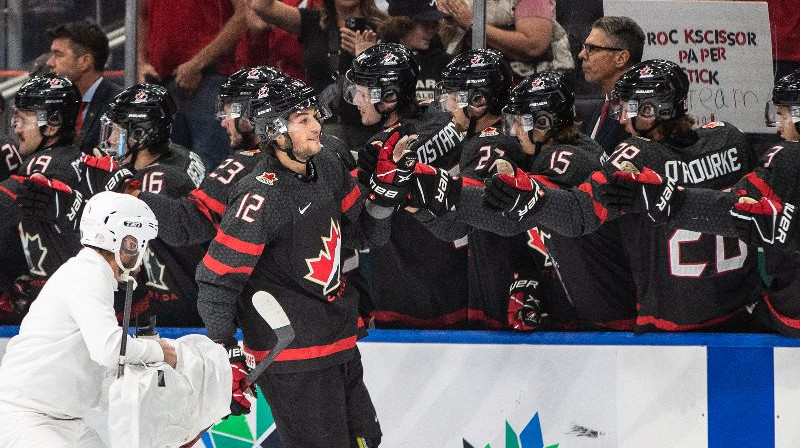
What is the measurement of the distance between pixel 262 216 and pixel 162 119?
52.8 inches

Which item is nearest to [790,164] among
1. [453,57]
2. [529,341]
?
[529,341]

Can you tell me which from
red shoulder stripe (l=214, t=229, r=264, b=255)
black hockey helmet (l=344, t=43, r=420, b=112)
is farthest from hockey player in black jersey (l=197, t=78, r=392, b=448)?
black hockey helmet (l=344, t=43, r=420, b=112)

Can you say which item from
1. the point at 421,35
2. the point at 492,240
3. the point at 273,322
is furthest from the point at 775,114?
the point at 273,322

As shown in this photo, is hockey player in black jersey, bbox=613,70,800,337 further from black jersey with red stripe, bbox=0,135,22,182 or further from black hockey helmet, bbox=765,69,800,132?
black jersey with red stripe, bbox=0,135,22,182

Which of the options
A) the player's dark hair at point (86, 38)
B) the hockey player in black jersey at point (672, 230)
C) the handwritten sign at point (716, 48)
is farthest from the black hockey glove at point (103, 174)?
the handwritten sign at point (716, 48)

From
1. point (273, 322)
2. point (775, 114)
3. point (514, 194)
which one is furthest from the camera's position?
point (775, 114)

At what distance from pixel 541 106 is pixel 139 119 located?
1.69 m

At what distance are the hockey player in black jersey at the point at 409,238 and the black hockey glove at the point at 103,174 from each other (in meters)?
0.96

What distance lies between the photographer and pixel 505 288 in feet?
17.0

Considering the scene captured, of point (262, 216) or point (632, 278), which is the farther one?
point (632, 278)

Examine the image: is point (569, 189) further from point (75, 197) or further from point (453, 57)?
point (75, 197)

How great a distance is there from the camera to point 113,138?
18.1 feet

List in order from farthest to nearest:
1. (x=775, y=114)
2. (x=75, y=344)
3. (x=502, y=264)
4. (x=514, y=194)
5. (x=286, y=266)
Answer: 1. (x=502, y=264)
2. (x=775, y=114)
3. (x=514, y=194)
4. (x=286, y=266)
5. (x=75, y=344)

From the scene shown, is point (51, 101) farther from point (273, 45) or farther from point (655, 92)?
point (655, 92)
